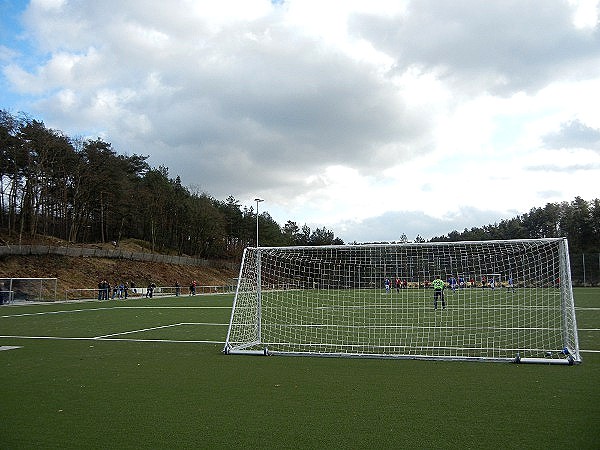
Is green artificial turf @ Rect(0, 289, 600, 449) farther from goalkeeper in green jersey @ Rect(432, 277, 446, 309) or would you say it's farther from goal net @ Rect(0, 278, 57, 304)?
goal net @ Rect(0, 278, 57, 304)

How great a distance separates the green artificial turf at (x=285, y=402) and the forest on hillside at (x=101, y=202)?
4200 centimetres

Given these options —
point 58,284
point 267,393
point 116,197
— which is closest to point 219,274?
point 116,197

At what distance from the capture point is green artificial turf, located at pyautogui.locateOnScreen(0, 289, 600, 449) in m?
5.06

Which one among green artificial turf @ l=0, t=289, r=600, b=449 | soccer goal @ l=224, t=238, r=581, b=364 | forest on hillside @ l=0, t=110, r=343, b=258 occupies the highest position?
forest on hillside @ l=0, t=110, r=343, b=258

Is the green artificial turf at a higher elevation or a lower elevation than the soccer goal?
lower

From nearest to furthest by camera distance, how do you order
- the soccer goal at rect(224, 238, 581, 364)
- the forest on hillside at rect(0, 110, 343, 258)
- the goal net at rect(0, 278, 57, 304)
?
the soccer goal at rect(224, 238, 581, 364)
the goal net at rect(0, 278, 57, 304)
the forest on hillside at rect(0, 110, 343, 258)

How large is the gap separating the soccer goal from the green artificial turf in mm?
1242

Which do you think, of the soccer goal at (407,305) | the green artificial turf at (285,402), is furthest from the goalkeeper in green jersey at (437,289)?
the green artificial turf at (285,402)

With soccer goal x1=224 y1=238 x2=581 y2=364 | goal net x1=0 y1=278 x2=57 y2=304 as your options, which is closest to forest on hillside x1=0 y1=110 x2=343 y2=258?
goal net x1=0 y1=278 x2=57 y2=304

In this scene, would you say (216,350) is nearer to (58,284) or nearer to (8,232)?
(58,284)

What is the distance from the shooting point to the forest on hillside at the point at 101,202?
47719 millimetres

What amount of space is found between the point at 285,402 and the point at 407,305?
47.7 feet

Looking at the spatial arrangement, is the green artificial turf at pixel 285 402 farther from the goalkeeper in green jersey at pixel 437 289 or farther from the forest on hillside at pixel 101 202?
the forest on hillside at pixel 101 202

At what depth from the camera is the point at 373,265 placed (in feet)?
53.3
